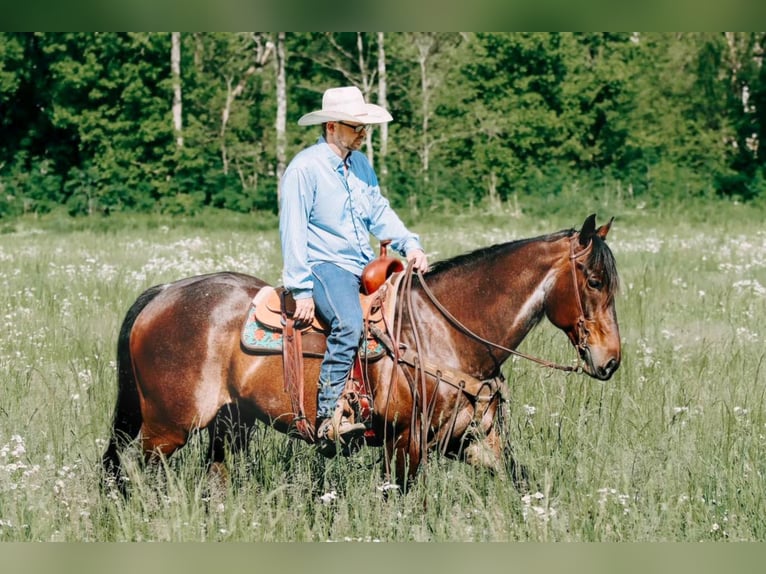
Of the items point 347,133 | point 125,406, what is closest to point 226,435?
point 125,406

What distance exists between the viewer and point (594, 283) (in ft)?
16.5

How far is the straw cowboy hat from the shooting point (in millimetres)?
5195

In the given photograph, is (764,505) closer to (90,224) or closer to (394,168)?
(90,224)

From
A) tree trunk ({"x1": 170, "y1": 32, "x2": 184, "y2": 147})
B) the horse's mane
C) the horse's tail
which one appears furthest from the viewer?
tree trunk ({"x1": 170, "y1": 32, "x2": 184, "y2": 147})

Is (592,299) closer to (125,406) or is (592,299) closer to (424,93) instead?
(125,406)

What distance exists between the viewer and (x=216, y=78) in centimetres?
4238

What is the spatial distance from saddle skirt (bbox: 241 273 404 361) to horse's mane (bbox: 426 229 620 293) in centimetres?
30

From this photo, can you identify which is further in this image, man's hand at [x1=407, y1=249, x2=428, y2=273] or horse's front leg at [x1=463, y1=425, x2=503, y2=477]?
man's hand at [x1=407, y1=249, x2=428, y2=273]

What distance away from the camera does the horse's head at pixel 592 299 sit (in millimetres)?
5000

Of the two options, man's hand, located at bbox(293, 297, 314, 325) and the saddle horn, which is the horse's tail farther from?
the saddle horn

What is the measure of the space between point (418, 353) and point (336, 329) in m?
0.48

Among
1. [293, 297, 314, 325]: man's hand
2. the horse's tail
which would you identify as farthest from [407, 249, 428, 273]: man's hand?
the horse's tail

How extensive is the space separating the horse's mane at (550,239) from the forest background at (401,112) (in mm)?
26481

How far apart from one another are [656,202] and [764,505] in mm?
25499
